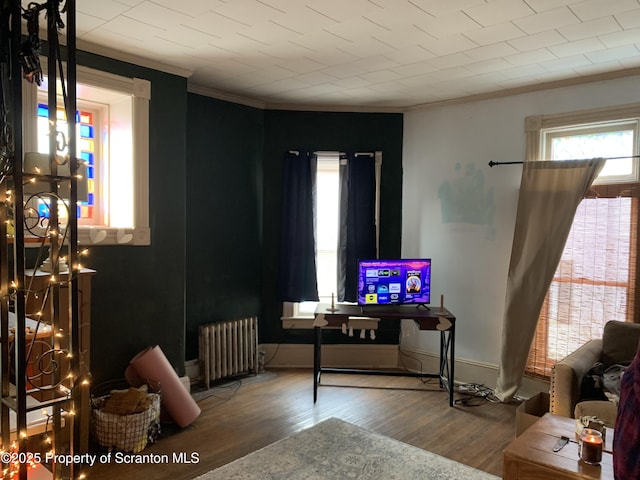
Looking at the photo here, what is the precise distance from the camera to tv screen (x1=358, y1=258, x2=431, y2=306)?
13.5ft

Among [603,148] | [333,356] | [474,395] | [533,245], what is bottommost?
[474,395]

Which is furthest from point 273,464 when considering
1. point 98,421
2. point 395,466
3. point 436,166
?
point 436,166

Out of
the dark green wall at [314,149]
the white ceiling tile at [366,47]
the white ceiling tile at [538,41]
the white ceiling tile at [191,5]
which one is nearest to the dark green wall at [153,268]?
the white ceiling tile at [191,5]

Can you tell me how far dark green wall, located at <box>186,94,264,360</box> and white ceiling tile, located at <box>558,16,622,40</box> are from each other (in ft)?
9.02

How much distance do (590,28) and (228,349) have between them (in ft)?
11.8

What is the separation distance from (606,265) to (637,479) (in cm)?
286

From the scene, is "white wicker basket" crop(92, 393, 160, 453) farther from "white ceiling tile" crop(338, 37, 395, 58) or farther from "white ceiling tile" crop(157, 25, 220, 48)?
"white ceiling tile" crop(338, 37, 395, 58)

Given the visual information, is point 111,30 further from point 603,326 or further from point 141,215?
point 603,326

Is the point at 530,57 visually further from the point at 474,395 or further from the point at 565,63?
the point at 474,395

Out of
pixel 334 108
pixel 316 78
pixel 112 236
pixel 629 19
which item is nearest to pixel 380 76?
pixel 316 78

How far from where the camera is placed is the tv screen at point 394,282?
4.11m

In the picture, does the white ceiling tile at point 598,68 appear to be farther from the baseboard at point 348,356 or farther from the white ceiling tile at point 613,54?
the baseboard at point 348,356

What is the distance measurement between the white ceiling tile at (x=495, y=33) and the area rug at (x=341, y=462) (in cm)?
259

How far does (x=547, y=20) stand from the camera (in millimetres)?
2684
